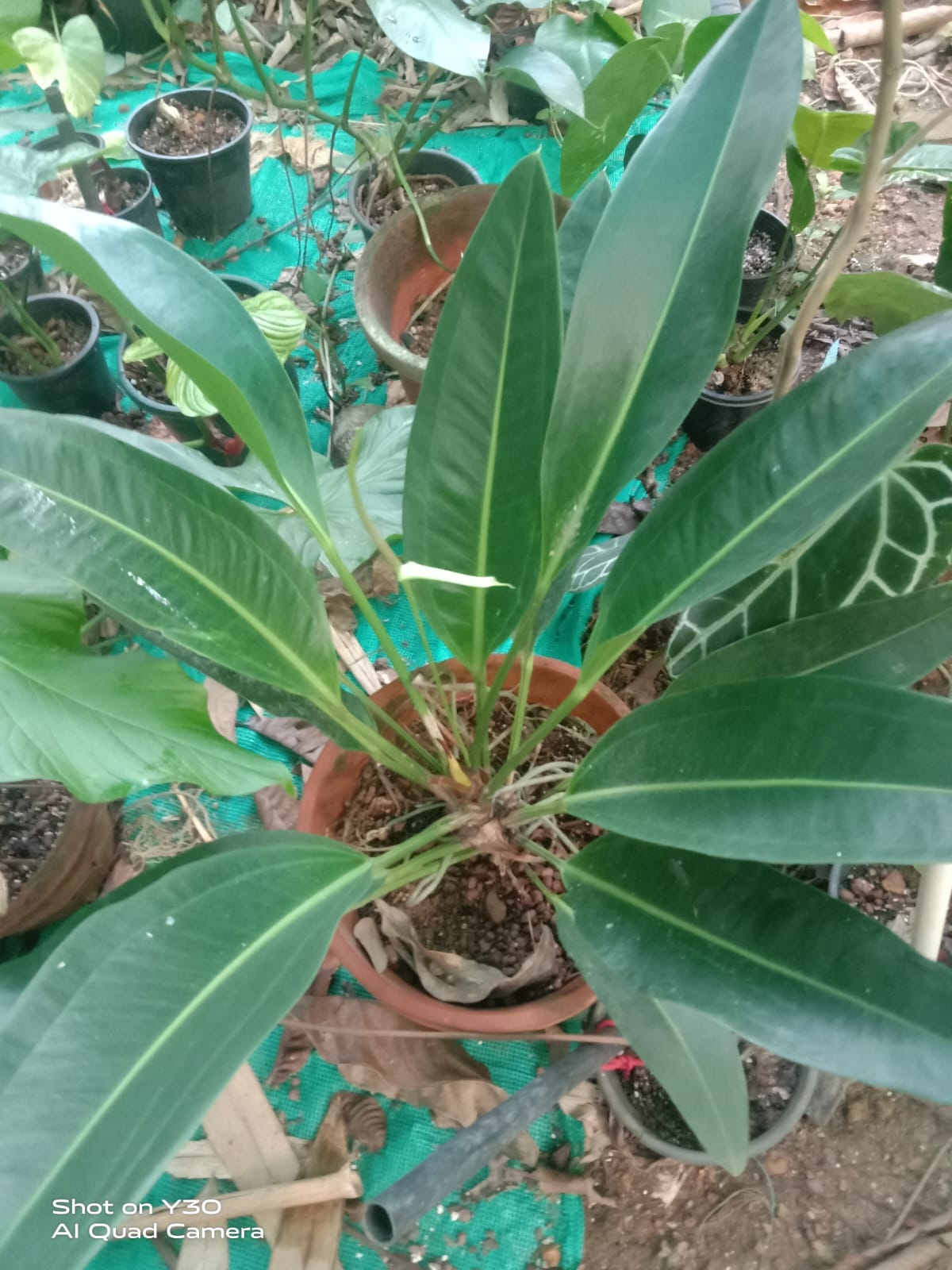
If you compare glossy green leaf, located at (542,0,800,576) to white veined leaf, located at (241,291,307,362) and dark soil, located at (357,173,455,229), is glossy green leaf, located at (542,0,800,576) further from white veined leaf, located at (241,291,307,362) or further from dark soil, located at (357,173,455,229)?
dark soil, located at (357,173,455,229)

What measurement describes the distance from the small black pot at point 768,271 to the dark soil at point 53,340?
3.56 ft

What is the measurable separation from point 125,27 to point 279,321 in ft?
4.89

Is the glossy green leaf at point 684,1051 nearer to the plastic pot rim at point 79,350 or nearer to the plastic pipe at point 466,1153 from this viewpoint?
the plastic pipe at point 466,1153

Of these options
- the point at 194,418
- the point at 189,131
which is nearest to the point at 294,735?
the point at 194,418

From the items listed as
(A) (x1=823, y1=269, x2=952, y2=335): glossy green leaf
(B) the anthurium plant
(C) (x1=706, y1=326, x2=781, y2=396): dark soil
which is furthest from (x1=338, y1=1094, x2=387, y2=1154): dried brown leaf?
(C) (x1=706, y1=326, x2=781, y2=396): dark soil

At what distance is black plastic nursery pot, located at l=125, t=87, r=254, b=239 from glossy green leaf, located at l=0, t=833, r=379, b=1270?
1.45 m

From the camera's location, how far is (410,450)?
1.86 feet

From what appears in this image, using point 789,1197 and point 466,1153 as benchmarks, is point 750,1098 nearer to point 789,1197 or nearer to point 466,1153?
point 789,1197

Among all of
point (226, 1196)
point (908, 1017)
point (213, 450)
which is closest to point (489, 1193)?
point (226, 1196)

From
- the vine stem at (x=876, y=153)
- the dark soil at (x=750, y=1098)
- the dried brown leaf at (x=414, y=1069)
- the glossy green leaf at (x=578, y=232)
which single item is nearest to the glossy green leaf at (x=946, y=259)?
the vine stem at (x=876, y=153)

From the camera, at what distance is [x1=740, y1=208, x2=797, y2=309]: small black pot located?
1.25 m

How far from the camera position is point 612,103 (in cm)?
99

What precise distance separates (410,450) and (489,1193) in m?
0.80

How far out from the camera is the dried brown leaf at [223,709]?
114 cm
